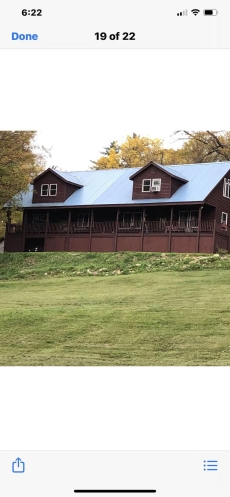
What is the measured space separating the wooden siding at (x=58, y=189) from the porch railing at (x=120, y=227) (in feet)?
3.80

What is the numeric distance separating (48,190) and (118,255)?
604cm

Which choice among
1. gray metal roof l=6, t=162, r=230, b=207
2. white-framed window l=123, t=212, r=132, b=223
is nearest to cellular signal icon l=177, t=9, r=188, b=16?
gray metal roof l=6, t=162, r=230, b=207

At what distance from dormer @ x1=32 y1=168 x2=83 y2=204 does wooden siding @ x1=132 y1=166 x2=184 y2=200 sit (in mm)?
2730

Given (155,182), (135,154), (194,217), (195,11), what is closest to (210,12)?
(195,11)

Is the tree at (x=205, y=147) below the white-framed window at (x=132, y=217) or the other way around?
the other way around

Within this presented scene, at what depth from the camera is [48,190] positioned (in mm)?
28172

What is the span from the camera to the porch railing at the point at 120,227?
83.1 feet

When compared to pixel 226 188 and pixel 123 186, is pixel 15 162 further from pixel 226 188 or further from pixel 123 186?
pixel 226 188

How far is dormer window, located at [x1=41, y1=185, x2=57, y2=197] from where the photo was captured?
28.0m

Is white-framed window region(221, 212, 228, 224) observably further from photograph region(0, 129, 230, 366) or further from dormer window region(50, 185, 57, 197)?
dormer window region(50, 185, 57, 197)

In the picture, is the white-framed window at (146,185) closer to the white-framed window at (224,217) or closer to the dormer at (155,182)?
the dormer at (155,182)
